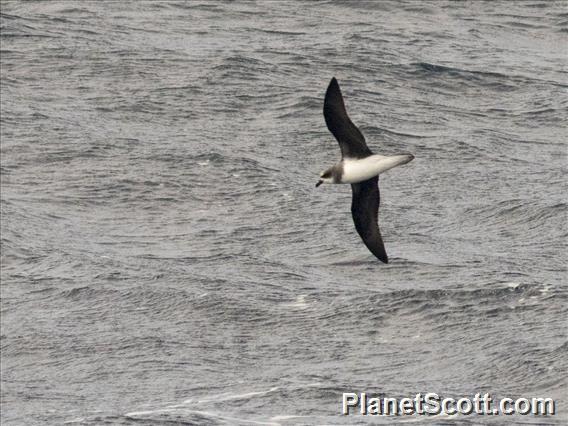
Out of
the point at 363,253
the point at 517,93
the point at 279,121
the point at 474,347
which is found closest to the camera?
the point at 474,347

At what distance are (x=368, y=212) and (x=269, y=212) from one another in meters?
14.8

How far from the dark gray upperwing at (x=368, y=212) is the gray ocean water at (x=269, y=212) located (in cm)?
445

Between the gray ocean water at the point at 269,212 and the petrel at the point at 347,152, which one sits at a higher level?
the petrel at the point at 347,152

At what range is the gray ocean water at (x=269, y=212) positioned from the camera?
28234 millimetres

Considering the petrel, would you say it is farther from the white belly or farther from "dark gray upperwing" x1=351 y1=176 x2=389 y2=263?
"dark gray upperwing" x1=351 y1=176 x2=389 y2=263

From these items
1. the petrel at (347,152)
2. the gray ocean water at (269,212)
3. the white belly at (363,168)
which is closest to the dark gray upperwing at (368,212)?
the petrel at (347,152)

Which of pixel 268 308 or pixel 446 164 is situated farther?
pixel 446 164

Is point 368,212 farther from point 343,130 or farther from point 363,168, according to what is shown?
point 363,168

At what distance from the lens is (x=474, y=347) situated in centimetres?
2881

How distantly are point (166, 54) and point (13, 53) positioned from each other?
3.69 meters

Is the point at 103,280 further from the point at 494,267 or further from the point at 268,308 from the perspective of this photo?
the point at 494,267

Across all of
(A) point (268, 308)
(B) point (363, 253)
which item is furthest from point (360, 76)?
(A) point (268, 308)

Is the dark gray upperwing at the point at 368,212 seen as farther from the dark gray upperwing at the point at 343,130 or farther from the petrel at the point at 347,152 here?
the dark gray upperwing at the point at 343,130

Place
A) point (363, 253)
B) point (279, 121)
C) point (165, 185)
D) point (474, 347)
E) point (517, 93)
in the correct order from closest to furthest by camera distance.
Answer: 1. point (474, 347)
2. point (363, 253)
3. point (165, 185)
4. point (279, 121)
5. point (517, 93)
